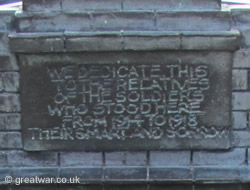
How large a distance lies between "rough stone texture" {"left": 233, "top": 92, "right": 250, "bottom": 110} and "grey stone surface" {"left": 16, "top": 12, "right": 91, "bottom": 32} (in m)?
1.16

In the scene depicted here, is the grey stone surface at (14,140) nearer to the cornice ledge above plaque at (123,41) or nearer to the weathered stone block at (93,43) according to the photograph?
the cornice ledge above plaque at (123,41)

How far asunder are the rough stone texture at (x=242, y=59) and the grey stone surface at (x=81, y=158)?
1.19m

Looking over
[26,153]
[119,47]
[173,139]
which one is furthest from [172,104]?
[26,153]

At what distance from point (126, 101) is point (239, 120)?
84 centimetres

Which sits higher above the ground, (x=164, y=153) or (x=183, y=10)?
(x=183, y=10)

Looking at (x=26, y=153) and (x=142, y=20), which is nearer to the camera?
(x=142, y=20)

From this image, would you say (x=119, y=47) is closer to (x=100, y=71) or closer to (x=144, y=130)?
(x=100, y=71)

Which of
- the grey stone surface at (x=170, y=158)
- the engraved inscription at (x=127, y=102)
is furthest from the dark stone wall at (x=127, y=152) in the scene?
the engraved inscription at (x=127, y=102)

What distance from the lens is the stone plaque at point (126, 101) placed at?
149 inches

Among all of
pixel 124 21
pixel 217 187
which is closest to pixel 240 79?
pixel 217 187

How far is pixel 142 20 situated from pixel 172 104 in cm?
64

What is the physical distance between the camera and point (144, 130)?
12.8 feet

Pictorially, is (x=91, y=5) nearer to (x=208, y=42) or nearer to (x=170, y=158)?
(x=208, y=42)

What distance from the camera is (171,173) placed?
12.9ft
